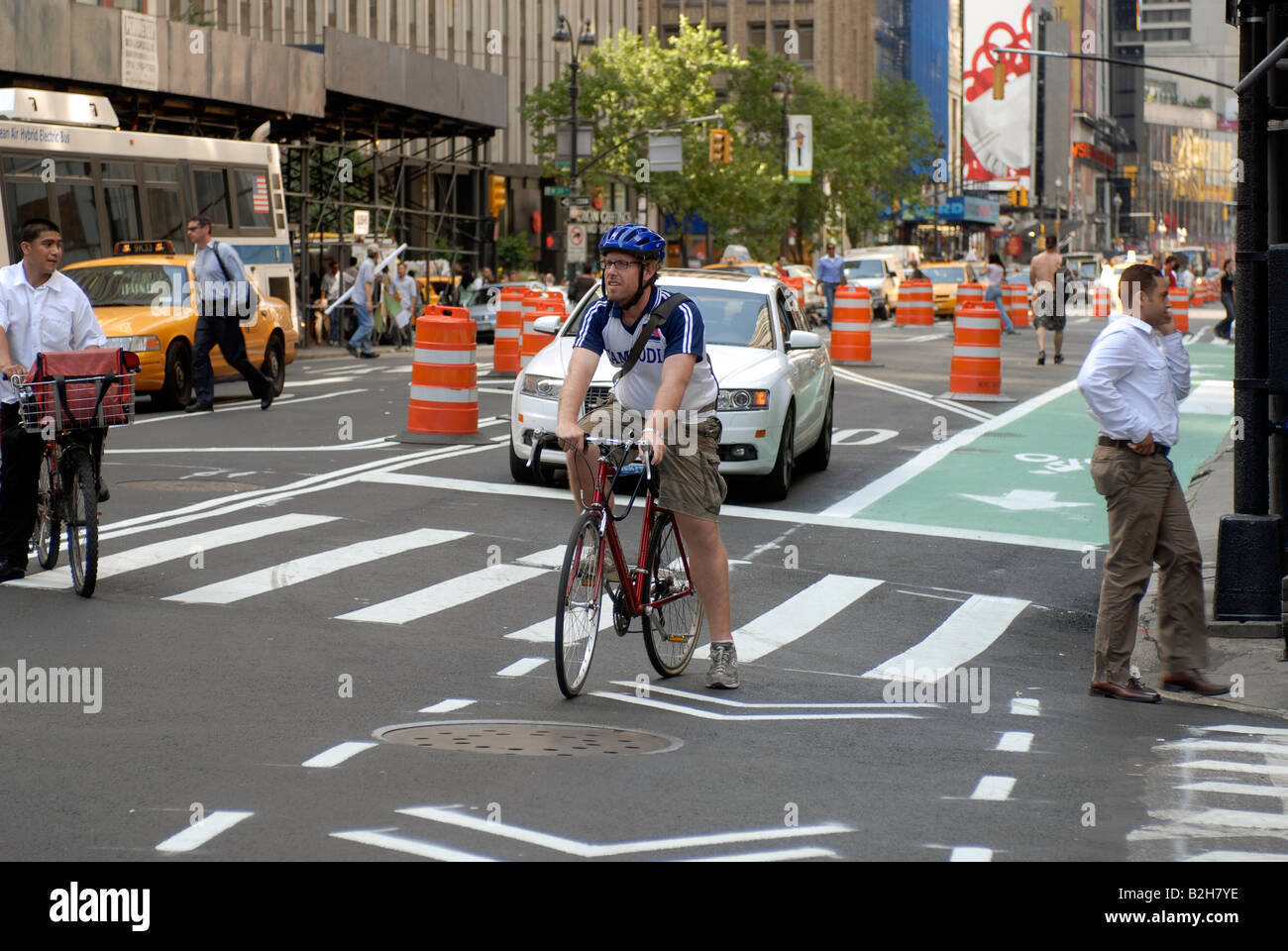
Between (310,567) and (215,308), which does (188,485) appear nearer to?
(310,567)

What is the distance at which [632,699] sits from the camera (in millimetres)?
8133

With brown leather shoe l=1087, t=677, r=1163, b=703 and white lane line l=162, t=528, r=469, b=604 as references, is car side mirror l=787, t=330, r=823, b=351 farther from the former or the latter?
brown leather shoe l=1087, t=677, r=1163, b=703

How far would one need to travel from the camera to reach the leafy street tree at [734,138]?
68812 millimetres

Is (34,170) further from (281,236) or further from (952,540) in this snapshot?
(952,540)

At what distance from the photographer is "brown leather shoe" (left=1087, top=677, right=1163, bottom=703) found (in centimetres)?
873

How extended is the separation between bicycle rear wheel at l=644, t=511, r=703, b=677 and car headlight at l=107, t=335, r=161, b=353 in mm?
13355

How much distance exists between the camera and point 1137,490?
875 centimetres

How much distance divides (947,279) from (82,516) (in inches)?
1941

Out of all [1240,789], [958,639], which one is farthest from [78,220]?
[1240,789]

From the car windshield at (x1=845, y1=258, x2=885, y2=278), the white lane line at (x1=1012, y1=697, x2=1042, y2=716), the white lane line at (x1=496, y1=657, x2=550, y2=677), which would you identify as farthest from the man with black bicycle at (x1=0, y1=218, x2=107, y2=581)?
the car windshield at (x1=845, y1=258, x2=885, y2=278)

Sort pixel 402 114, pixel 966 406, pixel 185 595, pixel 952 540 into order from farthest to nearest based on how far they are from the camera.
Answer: pixel 402 114
pixel 966 406
pixel 952 540
pixel 185 595
